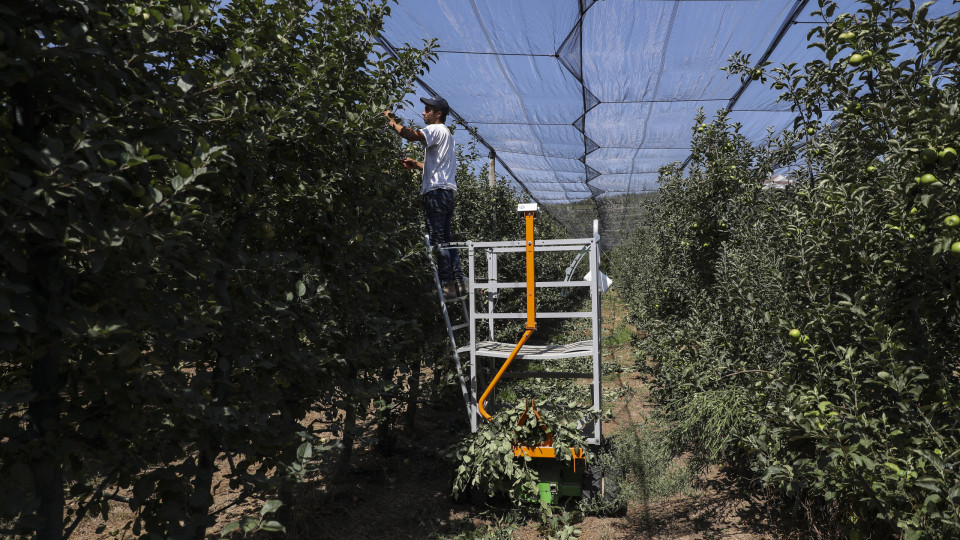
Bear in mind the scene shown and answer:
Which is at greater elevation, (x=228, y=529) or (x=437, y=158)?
(x=437, y=158)

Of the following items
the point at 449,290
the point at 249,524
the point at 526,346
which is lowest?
the point at 249,524

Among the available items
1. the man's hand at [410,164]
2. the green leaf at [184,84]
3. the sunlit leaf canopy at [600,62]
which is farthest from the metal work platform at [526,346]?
the green leaf at [184,84]

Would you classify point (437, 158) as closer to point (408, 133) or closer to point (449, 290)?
point (408, 133)

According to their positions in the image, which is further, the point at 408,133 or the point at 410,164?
the point at 410,164

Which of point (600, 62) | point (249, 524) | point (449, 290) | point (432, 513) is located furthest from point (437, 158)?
point (600, 62)

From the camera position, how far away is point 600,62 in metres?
6.80

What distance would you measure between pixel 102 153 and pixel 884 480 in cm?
299

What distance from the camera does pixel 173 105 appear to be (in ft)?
5.16

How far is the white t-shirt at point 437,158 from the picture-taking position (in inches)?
174

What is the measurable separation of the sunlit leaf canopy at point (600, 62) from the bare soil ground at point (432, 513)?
10.3ft

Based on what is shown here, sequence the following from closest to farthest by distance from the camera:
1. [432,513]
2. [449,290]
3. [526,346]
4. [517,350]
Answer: [517,350] → [432,513] → [526,346] → [449,290]

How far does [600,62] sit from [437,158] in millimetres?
3444

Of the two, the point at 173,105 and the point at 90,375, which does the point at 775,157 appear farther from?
the point at 90,375

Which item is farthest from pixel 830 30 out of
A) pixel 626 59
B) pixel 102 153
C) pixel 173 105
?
pixel 626 59
